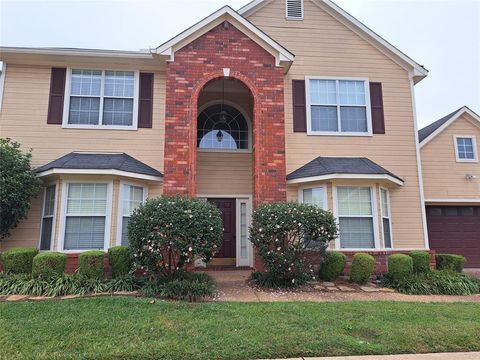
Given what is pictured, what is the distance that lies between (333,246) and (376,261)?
4.14 feet

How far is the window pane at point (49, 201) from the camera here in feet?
A: 29.5

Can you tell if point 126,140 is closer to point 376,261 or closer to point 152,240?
point 152,240

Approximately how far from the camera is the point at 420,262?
892 centimetres

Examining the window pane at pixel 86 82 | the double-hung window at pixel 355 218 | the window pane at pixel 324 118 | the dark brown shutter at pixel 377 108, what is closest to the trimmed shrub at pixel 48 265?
the window pane at pixel 86 82

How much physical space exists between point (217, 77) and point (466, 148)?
354 inches

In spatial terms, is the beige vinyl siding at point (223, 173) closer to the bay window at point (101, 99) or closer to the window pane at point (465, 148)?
the bay window at point (101, 99)

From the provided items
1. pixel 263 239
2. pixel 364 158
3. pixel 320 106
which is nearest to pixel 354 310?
pixel 263 239

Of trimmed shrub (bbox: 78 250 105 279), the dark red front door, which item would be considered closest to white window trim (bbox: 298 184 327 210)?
the dark red front door

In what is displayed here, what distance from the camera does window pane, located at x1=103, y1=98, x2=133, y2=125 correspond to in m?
9.87

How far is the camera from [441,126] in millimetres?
11641

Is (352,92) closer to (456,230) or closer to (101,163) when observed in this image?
A: (456,230)

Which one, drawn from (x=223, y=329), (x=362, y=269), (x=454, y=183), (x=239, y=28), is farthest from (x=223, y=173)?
(x=454, y=183)

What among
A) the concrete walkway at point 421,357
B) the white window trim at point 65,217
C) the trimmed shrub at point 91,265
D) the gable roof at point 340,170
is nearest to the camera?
the concrete walkway at point 421,357

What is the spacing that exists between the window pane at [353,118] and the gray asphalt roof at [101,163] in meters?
5.88
